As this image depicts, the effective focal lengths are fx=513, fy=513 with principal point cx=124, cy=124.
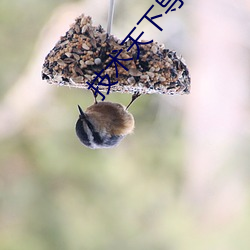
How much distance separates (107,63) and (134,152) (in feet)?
6.39

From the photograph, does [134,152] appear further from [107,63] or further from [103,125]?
[107,63]

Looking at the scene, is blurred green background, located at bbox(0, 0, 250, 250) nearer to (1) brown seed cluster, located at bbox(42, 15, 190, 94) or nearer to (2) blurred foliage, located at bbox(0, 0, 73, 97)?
(2) blurred foliage, located at bbox(0, 0, 73, 97)

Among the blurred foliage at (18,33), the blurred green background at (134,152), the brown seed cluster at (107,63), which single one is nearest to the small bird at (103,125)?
the brown seed cluster at (107,63)

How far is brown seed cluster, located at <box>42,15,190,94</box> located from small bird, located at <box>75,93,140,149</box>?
0.13 meters

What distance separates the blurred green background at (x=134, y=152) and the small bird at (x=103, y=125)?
1.41 m

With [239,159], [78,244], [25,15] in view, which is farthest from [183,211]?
[25,15]

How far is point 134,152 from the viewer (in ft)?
9.40

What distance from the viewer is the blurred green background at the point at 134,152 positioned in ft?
8.55

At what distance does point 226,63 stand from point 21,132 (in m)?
1.13

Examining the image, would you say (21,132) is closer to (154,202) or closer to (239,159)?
(154,202)

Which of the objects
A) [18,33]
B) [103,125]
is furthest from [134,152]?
[103,125]

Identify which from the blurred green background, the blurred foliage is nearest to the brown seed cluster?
the blurred green background

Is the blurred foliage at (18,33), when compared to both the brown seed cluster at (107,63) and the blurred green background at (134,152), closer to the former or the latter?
the blurred green background at (134,152)

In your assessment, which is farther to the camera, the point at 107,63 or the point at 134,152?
the point at 134,152
